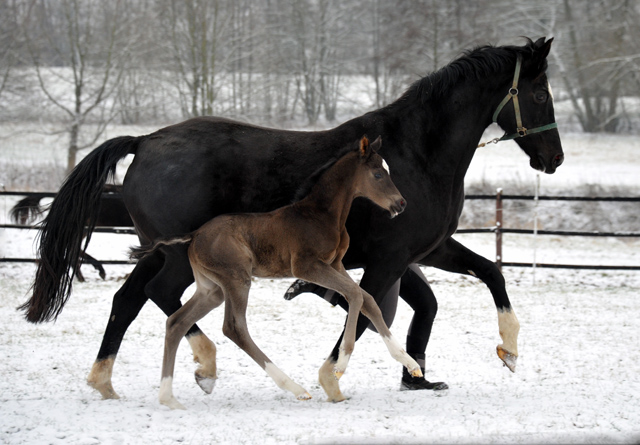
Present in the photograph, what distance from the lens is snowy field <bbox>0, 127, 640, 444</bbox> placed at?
308cm

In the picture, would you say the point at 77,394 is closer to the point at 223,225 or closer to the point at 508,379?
the point at 223,225

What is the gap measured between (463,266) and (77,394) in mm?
2571

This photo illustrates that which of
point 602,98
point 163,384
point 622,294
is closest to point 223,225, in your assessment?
point 163,384

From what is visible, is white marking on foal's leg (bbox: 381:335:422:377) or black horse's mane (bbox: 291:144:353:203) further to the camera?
black horse's mane (bbox: 291:144:353:203)

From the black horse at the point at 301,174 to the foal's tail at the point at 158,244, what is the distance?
10 centimetres

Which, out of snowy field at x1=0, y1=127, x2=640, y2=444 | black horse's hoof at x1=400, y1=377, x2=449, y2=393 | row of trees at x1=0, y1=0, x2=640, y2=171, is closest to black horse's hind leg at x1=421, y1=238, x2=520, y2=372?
snowy field at x1=0, y1=127, x2=640, y2=444

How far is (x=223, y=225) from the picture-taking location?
353cm

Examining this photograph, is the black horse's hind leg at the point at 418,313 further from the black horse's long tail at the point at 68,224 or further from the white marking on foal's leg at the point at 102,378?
the black horse's long tail at the point at 68,224

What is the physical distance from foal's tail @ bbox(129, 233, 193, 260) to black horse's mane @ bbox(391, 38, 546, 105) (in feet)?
5.11

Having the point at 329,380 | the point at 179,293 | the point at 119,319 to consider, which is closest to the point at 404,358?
the point at 329,380

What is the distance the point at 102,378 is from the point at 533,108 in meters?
3.04

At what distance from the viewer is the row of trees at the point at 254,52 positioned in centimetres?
1462

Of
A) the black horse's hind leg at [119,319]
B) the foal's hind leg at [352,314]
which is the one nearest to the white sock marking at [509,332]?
the foal's hind leg at [352,314]

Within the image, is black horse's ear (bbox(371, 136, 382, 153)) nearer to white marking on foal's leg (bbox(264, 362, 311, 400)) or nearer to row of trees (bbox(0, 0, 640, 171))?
white marking on foal's leg (bbox(264, 362, 311, 400))
